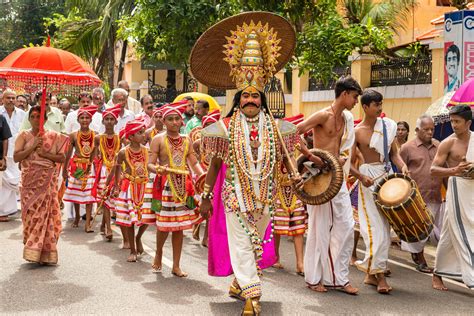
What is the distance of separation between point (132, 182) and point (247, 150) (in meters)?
3.64

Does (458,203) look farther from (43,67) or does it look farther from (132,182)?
(43,67)

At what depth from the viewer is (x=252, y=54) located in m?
7.80

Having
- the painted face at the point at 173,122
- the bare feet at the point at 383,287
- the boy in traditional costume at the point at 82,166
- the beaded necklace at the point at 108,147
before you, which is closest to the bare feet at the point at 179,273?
the painted face at the point at 173,122

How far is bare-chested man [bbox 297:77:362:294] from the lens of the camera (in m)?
8.60

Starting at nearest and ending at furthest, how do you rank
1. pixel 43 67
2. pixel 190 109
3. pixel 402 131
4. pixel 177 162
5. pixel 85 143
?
pixel 43 67, pixel 177 162, pixel 402 131, pixel 85 143, pixel 190 109

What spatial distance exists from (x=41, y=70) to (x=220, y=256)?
286cm

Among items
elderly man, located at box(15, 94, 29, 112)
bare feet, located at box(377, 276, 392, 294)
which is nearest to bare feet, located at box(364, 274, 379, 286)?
bare feet, located at box(377, 276, 392, 294)

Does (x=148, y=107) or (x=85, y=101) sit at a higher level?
(x=85, y=101)

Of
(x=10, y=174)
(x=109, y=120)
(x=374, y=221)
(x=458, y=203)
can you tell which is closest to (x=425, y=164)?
(x=458, y=203)

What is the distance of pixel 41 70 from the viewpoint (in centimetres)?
907

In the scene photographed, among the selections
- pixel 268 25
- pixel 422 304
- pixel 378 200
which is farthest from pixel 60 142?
pixel 422 304

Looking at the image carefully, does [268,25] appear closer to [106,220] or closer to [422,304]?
[422,304]

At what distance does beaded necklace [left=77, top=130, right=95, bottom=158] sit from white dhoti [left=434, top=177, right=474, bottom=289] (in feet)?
21.8

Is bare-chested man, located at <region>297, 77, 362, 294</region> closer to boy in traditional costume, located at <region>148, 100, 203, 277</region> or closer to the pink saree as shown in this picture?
boy in traditional costume, located at <region>148, 100, 203, 277</region>
